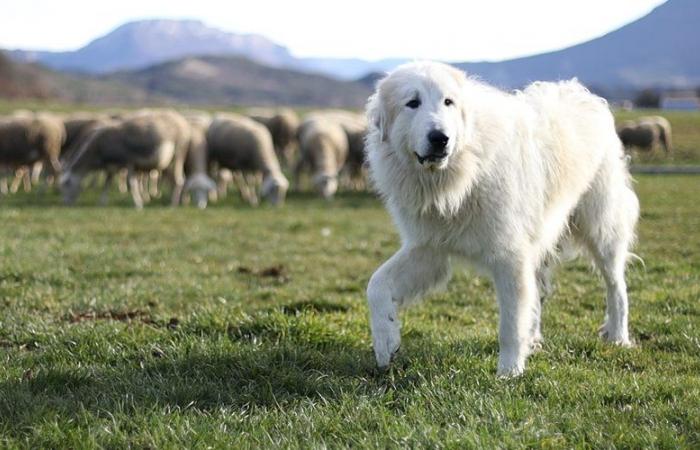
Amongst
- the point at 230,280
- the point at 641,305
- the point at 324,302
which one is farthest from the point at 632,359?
the point at 230,280

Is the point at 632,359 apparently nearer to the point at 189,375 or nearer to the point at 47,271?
the point at 189,375

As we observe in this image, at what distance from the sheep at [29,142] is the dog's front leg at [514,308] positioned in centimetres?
1898

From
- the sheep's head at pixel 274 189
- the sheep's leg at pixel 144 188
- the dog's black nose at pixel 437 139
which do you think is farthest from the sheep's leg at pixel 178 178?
the dog's black nose at pixel 437 139

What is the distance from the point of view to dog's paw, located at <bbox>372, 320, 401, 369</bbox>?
4645mm

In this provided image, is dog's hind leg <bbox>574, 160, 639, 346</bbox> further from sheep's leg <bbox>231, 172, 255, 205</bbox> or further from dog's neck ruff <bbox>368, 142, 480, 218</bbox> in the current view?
sheep's leg <bbox>231, 172, 255, 205</bbox>

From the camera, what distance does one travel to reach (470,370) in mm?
4590

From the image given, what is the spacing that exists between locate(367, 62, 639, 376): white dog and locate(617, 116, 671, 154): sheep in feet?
113

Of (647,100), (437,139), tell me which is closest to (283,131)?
(437,139)

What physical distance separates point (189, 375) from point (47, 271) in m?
4.15

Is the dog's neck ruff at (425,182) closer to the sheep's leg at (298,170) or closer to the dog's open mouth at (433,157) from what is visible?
the dog's open mouth at (433,157)

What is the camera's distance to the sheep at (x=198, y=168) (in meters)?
19.2

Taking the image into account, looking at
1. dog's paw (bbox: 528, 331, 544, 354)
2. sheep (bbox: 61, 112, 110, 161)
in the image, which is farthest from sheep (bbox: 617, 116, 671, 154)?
dog's paw (bbox: 528, 331, 544, 354)

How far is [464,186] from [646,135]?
35.9 m

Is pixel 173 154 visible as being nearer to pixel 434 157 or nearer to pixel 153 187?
pixel 153 187
